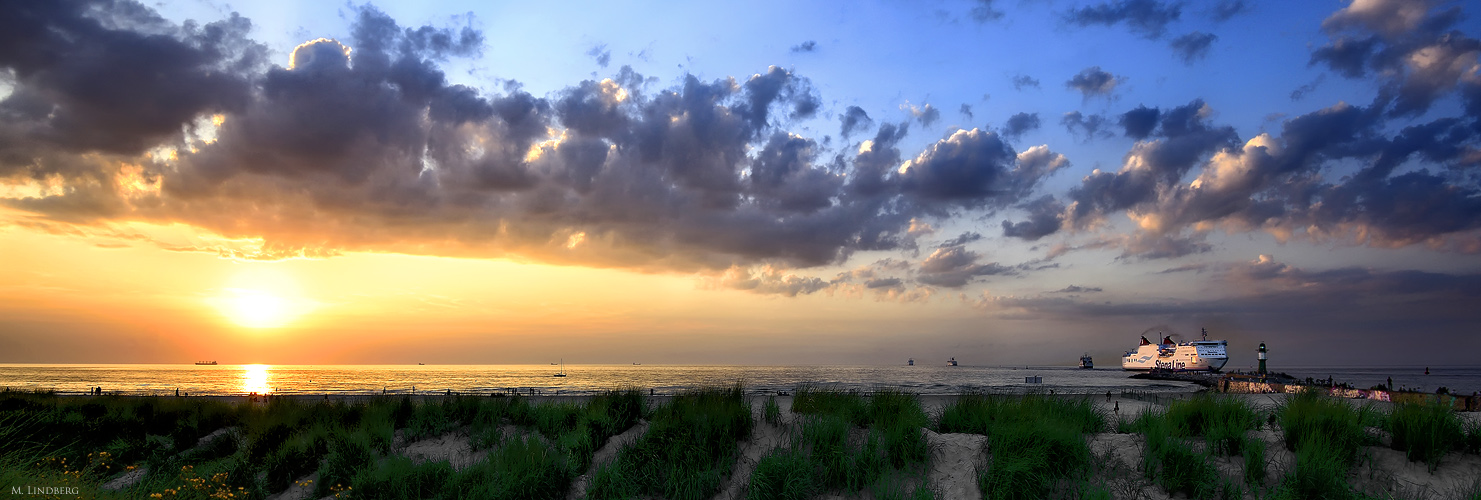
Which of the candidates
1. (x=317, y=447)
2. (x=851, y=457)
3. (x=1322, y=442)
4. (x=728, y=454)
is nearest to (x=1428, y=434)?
(x=1322, y=442)

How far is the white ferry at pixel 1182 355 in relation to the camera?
437 feet

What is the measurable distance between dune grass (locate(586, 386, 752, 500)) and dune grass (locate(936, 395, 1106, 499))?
391cm

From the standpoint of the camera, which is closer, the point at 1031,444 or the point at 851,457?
the point at 1031,444

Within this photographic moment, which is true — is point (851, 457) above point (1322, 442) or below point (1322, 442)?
below

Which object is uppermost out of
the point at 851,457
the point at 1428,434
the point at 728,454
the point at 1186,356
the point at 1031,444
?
the point at 1428,434

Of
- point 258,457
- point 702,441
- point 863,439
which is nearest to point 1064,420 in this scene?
point 863,439

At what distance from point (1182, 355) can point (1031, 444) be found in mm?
157732

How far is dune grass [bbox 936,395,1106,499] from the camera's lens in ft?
32.0

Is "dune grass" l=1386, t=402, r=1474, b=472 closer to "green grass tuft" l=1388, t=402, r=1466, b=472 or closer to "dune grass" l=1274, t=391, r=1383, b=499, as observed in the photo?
"green grass tuft" l=1388, t=402, r=1466, b=472

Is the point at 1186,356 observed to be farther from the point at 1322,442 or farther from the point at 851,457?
the point at 851,457

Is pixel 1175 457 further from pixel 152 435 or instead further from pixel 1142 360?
pixel 1142 360

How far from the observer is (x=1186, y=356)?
139375 mm

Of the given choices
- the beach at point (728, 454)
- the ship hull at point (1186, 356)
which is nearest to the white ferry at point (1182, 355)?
the ship hull at point (1186, 356)

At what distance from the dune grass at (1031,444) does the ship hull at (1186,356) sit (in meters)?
148
